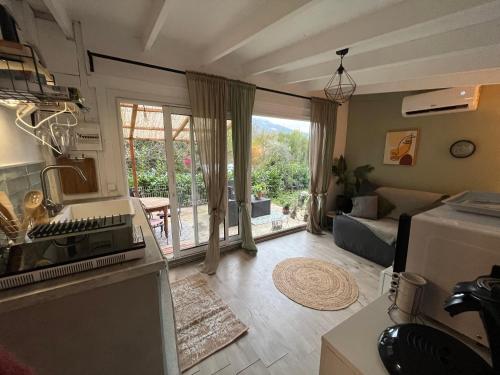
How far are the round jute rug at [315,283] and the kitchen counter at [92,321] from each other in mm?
1591

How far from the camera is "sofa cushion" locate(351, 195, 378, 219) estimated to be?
126 inches

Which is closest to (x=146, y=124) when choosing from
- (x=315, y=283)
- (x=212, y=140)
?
(x=212, y=140)

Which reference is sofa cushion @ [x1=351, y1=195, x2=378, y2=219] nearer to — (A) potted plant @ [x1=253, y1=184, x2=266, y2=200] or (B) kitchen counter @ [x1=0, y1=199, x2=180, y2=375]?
(A) potted plant @ [x1=253, y1=184, x2=266, y2=200]

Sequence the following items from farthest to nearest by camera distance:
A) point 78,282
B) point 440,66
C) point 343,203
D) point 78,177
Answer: point 343,203 < point 440,66 < point 78,177 < point 78,282

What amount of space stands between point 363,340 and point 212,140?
2.22 metres

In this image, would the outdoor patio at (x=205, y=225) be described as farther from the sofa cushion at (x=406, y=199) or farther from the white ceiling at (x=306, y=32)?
the white ceiling at (x=306, y=32)

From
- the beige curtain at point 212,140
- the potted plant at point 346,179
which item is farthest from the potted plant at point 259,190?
the potted plant at point 346,179

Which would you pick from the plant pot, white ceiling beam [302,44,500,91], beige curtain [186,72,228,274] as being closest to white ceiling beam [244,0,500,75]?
white ceiling beam [302,44,500,91]

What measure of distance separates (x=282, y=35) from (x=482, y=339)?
92.5 inches

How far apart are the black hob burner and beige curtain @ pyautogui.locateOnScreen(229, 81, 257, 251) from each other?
226cm

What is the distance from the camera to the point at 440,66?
85.7 inches

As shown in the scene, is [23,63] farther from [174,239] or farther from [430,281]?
[174,239]

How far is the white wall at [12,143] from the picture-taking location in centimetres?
117

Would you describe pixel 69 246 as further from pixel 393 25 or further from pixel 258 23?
pixel 393 25
